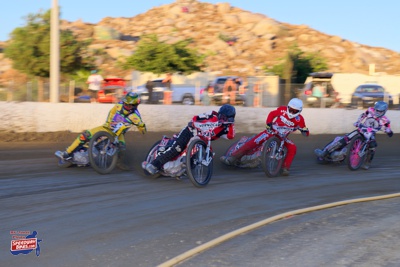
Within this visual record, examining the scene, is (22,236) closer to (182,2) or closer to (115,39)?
(115,39)

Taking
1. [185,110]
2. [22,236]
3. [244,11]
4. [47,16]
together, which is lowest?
[22,236]

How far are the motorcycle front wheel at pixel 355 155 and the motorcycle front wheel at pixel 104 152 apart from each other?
17.0 ft

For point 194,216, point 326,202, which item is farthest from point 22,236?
point 326,202

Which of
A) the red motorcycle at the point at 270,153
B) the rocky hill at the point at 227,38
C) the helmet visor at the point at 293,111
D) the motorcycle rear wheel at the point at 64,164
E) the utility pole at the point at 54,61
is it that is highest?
the rocky hill at the point at 227,38

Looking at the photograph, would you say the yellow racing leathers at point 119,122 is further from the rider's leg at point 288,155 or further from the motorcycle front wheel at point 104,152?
the rider's leg at point 288,155

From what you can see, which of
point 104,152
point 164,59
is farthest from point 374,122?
point 164,59

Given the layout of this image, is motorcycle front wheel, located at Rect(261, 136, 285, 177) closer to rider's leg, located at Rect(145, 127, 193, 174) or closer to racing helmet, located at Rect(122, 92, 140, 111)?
rider's leg, located at Rect(145, 127, 193, 174)

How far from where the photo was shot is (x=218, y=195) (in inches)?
363

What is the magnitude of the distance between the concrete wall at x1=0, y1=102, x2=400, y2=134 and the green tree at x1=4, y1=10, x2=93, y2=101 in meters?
11.8

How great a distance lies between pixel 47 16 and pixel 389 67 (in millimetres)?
49993

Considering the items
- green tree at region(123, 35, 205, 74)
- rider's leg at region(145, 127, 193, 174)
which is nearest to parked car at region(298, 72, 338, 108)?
rider's leg at region(145, 127, 193, 174)

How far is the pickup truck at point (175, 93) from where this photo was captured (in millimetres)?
19078

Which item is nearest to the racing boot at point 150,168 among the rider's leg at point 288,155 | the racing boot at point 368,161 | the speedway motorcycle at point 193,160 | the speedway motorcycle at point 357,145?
→ the speedway motorcycle at point 193,160

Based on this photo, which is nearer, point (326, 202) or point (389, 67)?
point (326, 202)
